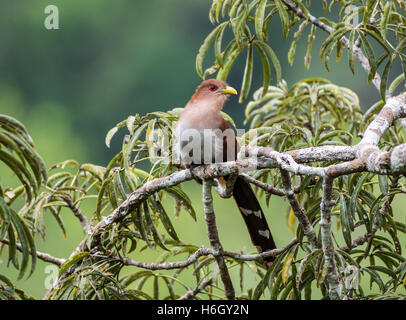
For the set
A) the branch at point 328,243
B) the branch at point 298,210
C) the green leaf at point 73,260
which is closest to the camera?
the branch at point 328,243

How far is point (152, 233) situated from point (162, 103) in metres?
15.2

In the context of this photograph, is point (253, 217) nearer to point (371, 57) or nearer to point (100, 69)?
point (371, 57)

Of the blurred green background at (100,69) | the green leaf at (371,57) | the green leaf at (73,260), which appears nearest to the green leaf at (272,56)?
the green leaf at (371,57)

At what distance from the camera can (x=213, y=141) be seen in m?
3.38

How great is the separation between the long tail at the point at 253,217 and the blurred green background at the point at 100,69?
10.1 m

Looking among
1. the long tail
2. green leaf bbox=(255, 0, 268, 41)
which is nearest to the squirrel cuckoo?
→ the long tail

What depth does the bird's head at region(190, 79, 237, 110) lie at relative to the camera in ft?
11.8

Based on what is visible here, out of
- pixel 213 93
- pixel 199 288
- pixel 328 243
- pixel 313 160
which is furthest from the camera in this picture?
pixel 213 93

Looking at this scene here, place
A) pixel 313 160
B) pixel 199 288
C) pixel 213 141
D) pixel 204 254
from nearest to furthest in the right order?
pixel 313 160 < pixel 204 254 < pixel 213 141 < pixel 199 288

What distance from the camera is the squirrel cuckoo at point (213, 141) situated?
332 centimetres

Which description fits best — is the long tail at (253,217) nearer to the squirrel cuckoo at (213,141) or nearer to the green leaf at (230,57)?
the squirrel cuckoo at (213,141)

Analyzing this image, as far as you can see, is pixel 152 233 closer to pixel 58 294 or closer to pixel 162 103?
pixel 58 294

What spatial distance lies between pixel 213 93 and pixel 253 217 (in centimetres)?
75

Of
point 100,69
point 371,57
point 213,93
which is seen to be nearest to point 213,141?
point 213,93
